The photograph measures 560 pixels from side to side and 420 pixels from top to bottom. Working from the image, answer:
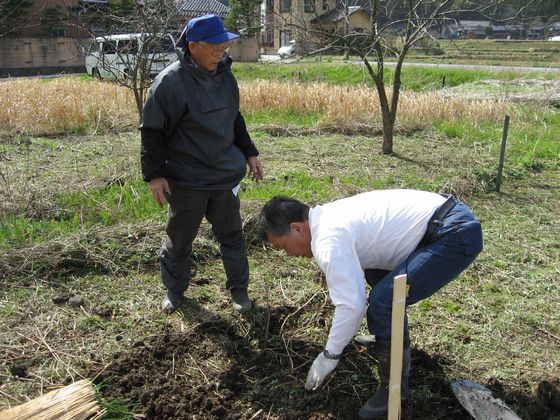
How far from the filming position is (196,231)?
3.03 meters

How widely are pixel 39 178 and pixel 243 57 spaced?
2610 cm

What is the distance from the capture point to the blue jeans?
210 cm

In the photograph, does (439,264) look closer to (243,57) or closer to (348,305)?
(348,305)

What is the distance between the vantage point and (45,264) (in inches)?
140

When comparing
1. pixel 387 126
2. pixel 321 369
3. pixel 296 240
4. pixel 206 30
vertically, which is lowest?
pixel 321 369

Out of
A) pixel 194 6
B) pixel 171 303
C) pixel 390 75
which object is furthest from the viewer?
pixel 390 75

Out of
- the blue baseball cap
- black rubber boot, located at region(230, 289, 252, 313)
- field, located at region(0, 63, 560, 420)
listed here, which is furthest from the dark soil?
the blue baseball cap

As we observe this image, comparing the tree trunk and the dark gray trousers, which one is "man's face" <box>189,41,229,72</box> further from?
the tree trunk

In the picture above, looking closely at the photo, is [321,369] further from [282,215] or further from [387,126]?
[387,126]

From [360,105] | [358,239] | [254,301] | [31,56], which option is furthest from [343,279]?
[31,56]

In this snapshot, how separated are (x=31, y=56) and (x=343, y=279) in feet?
92.4

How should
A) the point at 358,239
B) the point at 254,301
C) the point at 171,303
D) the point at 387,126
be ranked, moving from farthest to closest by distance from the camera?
the point at 387,126 → the point at 254,301 → the point at 171,303 → the point at 358,239

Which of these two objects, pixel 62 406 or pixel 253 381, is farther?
pixel 253 381

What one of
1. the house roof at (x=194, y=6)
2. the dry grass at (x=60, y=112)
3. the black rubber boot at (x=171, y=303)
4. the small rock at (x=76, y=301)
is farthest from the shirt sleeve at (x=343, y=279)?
the dry grass at (x=60, y=112)
